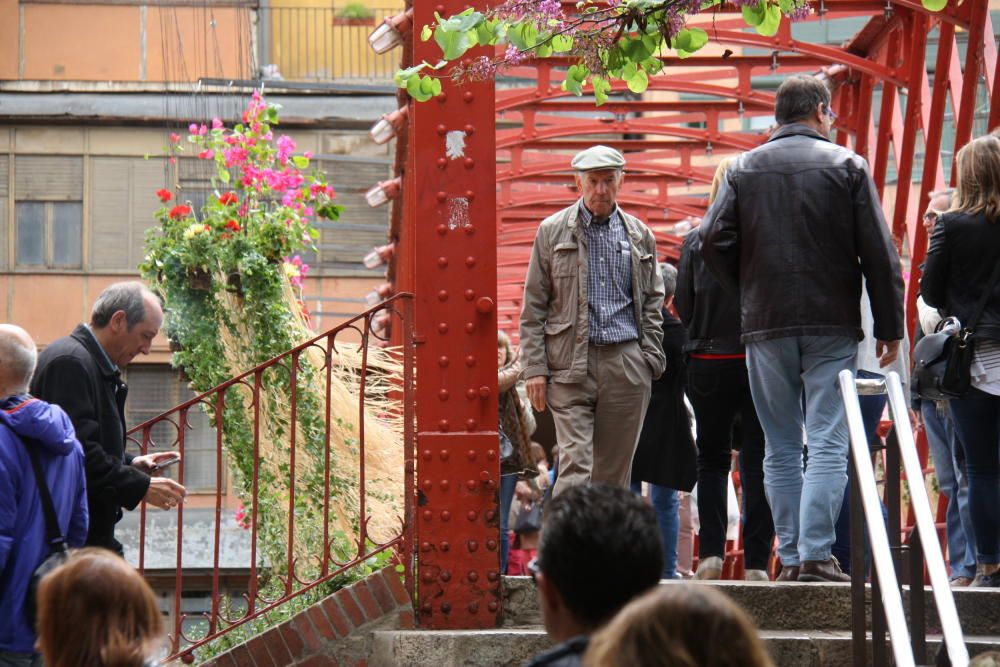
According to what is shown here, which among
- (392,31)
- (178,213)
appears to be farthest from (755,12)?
(178,213)

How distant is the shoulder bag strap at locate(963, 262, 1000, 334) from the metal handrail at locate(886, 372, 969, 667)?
4.52 feet

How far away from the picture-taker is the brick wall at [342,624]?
22.2ft

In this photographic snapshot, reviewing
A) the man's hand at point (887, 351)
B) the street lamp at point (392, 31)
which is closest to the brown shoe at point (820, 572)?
the man's hand at point (887, 351)

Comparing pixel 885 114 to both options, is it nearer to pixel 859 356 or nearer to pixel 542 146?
pixel 542 146

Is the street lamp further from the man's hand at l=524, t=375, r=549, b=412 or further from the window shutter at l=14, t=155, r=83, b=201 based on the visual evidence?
the window shutter at l=14, t=155, r=83, b=201

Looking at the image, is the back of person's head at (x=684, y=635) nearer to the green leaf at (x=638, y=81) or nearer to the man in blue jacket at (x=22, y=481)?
the man in blue jacket at (x=22, y=481)

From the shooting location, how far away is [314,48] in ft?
96.2

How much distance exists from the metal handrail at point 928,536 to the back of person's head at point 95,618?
2.09 metres

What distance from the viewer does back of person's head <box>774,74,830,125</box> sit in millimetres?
6855

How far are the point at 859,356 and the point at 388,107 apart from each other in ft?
73.2

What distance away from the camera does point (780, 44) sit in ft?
38.8

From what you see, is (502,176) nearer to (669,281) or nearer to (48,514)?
(669,281)

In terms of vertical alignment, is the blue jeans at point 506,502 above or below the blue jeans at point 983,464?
below

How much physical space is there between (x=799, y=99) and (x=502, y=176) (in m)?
8.66
